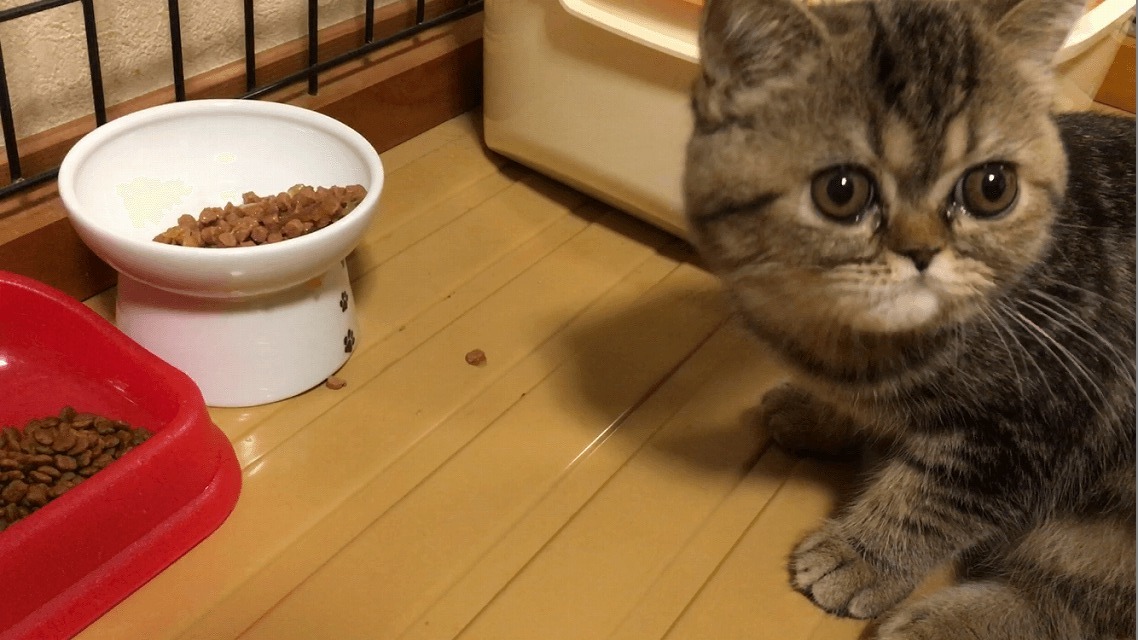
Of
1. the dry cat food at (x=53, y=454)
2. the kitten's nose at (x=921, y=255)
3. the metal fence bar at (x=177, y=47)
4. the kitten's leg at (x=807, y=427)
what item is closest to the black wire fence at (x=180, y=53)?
the metal fence bar at (x=177, y=47)

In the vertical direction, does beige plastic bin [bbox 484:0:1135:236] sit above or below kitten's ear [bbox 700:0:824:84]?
below

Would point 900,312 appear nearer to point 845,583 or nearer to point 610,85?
point 845,583

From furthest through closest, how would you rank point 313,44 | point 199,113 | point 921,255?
point 313,44
point 199,113
point 921,255

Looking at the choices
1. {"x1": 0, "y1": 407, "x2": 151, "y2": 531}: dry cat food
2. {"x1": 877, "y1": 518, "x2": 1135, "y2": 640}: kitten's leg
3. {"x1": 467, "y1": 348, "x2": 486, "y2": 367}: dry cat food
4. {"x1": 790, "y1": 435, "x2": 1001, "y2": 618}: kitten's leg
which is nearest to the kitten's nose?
{"x1": 790, "y1": 435, "x2": 1001, "y2": 618}: kitten's leg

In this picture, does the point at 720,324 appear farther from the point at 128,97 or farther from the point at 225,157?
the point at 128,97

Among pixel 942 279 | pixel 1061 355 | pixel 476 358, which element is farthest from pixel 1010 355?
pixel 476 358

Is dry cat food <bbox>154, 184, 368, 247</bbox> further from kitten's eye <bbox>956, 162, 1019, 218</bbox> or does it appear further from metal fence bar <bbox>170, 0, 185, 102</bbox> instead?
kitten's eye <bbox>956, 162, 1019, 218</bbox>

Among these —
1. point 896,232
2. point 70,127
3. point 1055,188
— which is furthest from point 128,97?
point 1055,188
